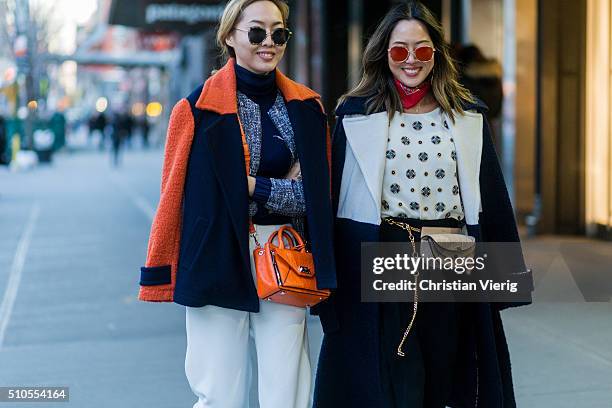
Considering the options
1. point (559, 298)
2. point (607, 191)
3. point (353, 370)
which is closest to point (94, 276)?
point (559, 298)

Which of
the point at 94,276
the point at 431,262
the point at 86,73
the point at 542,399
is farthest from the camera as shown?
the point at 86,73

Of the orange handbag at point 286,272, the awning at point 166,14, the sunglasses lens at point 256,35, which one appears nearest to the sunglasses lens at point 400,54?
the sunglasses lens at point 256,35

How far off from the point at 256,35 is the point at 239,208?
2.06 feet

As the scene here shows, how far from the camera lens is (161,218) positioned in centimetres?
363

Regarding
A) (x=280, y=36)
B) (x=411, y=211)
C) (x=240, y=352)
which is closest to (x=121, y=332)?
(x=240, y=352)

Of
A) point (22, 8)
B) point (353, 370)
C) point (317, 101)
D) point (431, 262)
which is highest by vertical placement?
point (22, 8)

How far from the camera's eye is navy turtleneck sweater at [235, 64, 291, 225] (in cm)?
367

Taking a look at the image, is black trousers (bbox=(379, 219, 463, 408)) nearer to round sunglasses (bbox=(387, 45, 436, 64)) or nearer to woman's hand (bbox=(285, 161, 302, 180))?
woman's hand (bbox=(285, 161, 302, 180))

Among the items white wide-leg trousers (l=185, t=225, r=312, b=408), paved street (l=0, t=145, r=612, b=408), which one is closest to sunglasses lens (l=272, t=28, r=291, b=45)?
white wide-leg trousers (l=185, t=225, r=312, b=408)

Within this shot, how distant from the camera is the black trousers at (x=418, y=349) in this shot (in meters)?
3.86

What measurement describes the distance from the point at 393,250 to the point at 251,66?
0.87 meters

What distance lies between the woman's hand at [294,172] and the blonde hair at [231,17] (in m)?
0.48

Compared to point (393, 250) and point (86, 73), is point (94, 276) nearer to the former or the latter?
point (393, 250)

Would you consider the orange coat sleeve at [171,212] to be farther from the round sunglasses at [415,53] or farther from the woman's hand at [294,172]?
the round sunglasses at [415,53]
